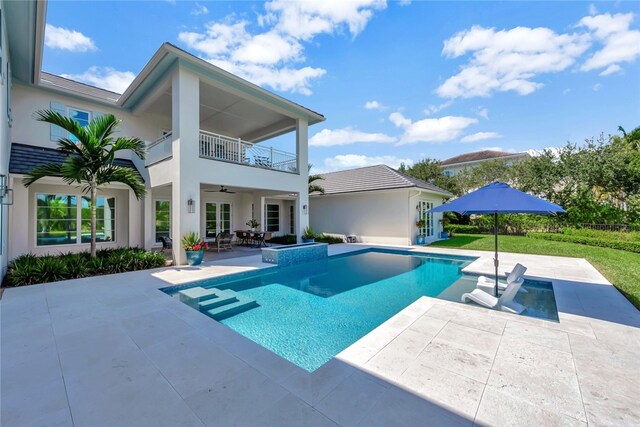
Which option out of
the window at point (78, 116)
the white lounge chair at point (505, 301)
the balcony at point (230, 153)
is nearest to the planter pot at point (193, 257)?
the balcony at point (230, 153)

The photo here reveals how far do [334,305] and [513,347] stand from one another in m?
3.81

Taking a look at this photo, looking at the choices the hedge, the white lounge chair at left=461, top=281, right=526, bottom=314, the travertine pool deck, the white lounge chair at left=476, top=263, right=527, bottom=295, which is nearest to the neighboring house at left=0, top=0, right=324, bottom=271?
the travertine pool deck

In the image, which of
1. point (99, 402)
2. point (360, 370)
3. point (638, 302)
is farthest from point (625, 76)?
point (99, 402)

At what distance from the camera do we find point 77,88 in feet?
43.3

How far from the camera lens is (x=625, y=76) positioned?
14.6 metres

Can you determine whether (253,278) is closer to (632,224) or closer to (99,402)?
(99,402)

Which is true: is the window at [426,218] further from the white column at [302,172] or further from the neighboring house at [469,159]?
the neighboring house at [469,159]

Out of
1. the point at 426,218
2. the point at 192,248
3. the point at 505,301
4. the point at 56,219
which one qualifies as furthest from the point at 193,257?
the point at 426,218

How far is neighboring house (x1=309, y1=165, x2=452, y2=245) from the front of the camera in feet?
57.1

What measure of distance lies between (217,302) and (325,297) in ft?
9.38

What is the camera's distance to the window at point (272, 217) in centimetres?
2107

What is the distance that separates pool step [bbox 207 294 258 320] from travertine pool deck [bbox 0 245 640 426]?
64 cm

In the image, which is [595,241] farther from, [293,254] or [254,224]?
[254,224]

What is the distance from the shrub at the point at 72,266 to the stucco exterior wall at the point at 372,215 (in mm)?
13067
